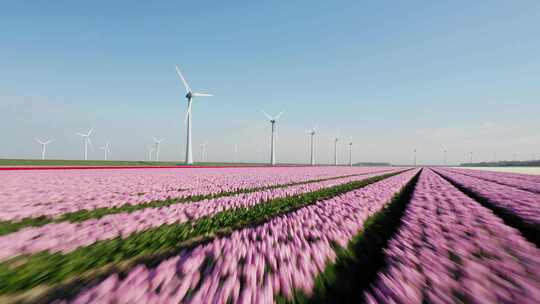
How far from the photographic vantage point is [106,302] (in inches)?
48.6

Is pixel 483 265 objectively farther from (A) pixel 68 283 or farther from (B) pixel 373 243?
(A) pixel 68 283

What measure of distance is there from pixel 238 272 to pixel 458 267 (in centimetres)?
163

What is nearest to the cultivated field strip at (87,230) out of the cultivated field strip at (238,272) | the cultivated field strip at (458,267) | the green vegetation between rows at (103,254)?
the green vegetation between rows at (103,254)

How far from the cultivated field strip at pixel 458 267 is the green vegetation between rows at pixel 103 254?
197 cm

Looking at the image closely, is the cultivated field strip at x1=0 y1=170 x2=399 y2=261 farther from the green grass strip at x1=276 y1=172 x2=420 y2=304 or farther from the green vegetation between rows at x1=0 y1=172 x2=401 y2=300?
the green grass strip at x1=276 y1=172 x2=420 y2=304

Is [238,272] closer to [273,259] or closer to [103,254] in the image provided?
[273,259]

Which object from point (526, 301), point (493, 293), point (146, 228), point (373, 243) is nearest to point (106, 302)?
point (146, 228)

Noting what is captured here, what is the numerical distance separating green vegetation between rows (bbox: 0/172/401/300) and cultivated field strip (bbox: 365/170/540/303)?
1.97m

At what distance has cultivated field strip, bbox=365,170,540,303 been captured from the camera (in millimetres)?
1295

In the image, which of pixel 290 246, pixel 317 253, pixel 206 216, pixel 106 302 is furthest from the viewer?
pixel 206 216

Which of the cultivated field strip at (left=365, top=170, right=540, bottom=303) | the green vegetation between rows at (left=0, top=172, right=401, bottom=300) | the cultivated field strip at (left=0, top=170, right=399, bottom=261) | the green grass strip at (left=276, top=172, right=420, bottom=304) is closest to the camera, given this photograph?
the cultivated field strip at (left=365, top=170, right=540, bottom=303)

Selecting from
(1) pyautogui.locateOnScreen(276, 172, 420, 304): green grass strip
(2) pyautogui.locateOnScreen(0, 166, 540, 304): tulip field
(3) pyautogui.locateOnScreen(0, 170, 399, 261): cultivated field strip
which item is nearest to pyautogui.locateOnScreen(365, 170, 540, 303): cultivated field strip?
(2) pyautogui.locateOnScreen(0, 166, 540, 304): tulip field

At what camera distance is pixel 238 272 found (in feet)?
5.33

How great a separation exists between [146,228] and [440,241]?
3.53 metres
